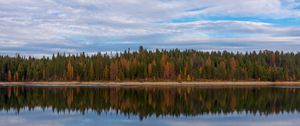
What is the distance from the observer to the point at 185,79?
166 meters

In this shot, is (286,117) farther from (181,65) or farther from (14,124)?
(181,65)

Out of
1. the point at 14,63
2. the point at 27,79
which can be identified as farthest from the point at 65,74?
the point at 14,63

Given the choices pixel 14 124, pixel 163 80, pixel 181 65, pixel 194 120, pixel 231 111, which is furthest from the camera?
pixel 181 65

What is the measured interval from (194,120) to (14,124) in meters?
14.6

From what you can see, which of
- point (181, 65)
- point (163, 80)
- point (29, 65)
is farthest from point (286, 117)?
point (29, 65)

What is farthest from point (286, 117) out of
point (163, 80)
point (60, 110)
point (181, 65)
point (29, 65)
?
point (29, 65)

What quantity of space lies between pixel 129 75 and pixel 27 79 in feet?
125

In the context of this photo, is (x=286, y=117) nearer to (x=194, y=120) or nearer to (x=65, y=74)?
(x=194, y=120)

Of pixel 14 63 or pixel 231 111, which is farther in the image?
pixel 14 63

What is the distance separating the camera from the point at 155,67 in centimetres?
16550

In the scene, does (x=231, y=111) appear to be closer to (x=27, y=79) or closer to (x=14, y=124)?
(x=14, y=124)

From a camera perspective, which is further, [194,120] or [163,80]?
[163,80]

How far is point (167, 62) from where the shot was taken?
6718 inches

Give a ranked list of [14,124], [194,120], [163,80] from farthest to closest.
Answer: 1. [163,80]
2. [194,120]
3. [14,124]
